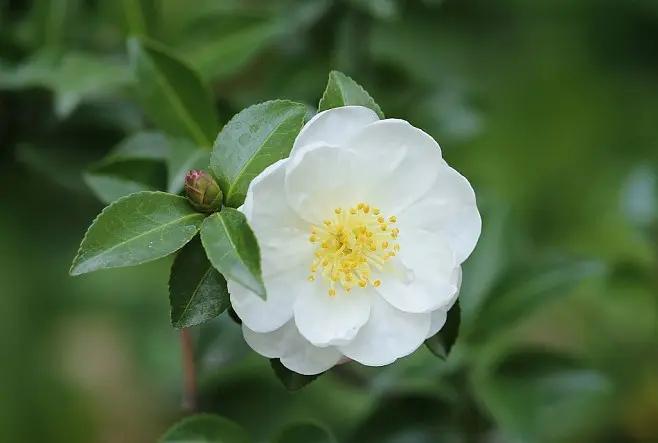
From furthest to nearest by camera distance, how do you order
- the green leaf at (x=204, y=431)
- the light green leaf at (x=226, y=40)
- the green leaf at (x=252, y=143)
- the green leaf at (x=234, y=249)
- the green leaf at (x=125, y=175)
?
the light green leaf at (x=226, y=40)
the green leaf at (x=125, y=175)
the green leaf at (x=204, y=431)
the green leaf at (x=252, y=143)
the green leaf at (x=234, y=249)

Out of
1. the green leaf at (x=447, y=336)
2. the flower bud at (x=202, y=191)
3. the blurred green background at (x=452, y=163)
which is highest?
the flower bud at (x=202, y=191)

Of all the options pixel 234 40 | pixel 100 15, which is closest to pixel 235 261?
pixel 234 40

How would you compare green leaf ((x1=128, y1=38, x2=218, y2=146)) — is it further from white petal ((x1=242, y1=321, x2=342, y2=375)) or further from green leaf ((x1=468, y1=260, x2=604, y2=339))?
green leaf ((x1=468, y1=260, x2=604, y2=339))

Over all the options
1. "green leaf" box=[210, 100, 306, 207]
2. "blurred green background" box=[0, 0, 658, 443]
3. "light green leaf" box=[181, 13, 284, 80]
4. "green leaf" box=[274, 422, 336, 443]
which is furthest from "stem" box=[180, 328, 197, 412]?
"light green leaf" box=[181, 13, 284, 80]

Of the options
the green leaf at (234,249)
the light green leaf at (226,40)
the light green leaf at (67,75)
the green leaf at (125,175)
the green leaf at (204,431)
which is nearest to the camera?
the green leaf at (234,249)

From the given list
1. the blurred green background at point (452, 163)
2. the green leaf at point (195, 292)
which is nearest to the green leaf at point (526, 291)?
the blurred green background at point (452, 163)

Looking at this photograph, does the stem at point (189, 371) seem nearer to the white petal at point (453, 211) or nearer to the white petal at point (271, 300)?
the white petal at point (271, 300)

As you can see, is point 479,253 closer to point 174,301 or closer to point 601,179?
point 174,301
